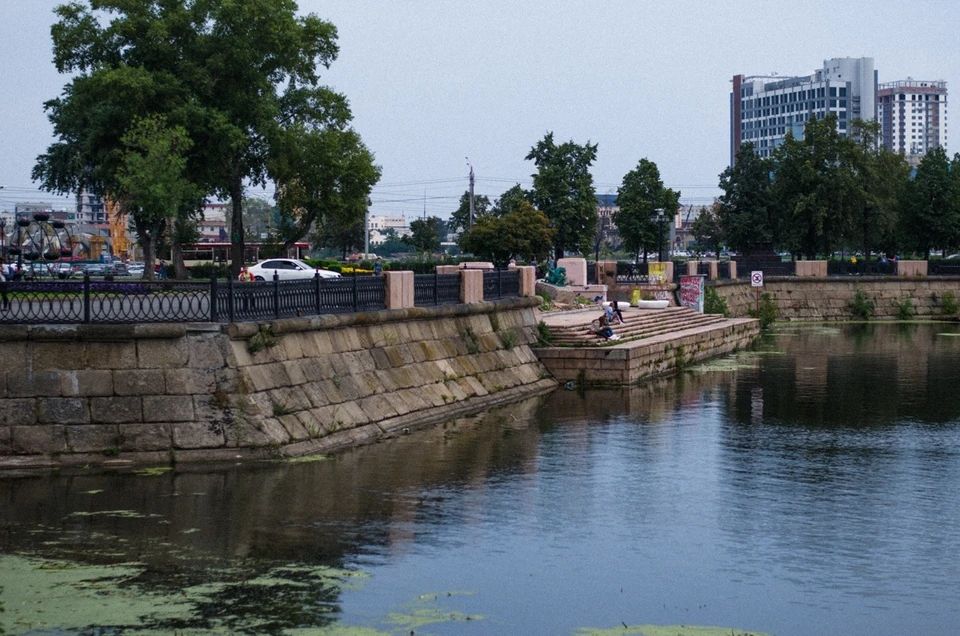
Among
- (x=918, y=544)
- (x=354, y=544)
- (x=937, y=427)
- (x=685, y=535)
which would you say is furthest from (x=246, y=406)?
(x=937, y=427)

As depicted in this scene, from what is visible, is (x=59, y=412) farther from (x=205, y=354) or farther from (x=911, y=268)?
(x=911, y=268)

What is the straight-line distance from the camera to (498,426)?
77.5ft

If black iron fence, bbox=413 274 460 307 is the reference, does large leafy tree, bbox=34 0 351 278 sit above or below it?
above

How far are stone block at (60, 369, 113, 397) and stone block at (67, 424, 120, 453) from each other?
469 mm

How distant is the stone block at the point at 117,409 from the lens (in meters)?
18.1

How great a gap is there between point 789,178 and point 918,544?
58.7 meters

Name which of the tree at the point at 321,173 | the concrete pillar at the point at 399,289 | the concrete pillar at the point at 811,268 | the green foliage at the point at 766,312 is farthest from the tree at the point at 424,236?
the concrete pillar at the point at 399,289

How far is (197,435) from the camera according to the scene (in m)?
18.3

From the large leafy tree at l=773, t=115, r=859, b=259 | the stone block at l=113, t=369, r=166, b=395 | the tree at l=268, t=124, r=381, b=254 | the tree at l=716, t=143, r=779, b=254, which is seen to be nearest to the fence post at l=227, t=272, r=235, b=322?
the stone block at l=113, t=369, r=166, b=395

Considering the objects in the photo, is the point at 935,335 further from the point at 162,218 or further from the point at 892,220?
the point at 162,218

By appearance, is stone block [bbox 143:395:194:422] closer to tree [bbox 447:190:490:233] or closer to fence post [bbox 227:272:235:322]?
fence post [bbox 227:272:235:322]

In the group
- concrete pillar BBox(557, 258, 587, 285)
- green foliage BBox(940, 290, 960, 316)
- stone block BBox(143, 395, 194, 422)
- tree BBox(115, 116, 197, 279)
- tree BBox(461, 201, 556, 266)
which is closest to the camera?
stone block BBox(143, 395, 194, 422)

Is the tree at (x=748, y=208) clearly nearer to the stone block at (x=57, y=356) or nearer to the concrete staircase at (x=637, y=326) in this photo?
the concrete staircase at (x=637, y=326)

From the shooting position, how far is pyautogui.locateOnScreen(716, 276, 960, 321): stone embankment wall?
58.8 meters
